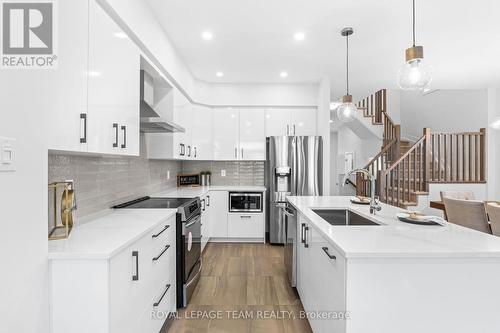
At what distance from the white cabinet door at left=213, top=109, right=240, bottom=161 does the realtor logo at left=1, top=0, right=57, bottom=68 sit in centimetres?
350

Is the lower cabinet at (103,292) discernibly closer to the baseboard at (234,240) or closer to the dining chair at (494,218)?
the baseboard at (234,240)

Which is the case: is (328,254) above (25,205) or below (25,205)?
below

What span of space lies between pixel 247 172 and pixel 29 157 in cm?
407

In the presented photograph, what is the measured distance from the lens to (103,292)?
47.8 inches

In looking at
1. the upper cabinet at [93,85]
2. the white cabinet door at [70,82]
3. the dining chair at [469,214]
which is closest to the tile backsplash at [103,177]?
the upper cabinet at [93,85]

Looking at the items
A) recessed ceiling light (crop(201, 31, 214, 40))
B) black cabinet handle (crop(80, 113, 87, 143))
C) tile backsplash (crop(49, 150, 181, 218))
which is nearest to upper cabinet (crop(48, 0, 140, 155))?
black cabinet handle (crop(80, 113, 87, 143))

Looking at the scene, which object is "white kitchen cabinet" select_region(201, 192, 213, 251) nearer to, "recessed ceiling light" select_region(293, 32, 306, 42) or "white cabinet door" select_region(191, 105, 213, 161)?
"white cabinet door" select_region(191, 105, 213, 161)

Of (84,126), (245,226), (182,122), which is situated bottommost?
(245,226)

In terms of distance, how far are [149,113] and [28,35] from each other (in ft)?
4.82

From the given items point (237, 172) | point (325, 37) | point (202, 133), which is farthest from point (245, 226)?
point (325, 37)

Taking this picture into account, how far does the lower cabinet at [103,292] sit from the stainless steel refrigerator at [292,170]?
2926 mm

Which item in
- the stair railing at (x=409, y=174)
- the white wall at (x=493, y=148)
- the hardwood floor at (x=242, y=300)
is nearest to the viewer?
the hardwood floor at (x=242, y=300)

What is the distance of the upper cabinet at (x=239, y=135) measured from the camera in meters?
4.72

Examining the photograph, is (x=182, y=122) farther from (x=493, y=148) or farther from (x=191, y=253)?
(x=493, y=148)
